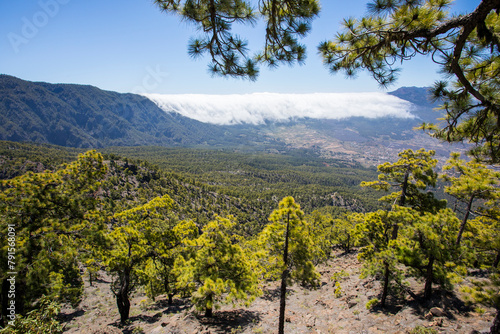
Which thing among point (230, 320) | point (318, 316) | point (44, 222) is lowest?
point (318, 316)

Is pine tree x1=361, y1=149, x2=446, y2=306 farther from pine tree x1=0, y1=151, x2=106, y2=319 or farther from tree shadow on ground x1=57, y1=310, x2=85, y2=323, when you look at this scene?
tree shadow on ground x1=57, y1=310, x2=85, y2=323

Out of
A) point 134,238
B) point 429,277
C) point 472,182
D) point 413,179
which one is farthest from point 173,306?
point 472,182

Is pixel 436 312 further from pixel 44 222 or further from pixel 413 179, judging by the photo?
pixel 44 222

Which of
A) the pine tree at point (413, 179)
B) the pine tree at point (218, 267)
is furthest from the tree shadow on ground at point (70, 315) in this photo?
the pine tree at point (413, 179)

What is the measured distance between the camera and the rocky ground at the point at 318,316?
853 centimetres

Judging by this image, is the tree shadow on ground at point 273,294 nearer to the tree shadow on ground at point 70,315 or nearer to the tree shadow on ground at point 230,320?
the tree shadow on ground at point 230,320

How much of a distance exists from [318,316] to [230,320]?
18.8ft

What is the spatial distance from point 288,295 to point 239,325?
904 centimetres

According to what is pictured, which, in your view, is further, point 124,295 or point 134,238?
point 124,295

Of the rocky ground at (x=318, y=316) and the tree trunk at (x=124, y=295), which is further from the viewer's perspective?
the tree trunk at (x=124, y=295)

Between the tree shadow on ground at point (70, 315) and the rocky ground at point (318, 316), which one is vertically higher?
the rocky ground at point (318, 316)

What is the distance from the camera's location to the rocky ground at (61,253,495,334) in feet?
28.0

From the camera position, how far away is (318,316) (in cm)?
1341

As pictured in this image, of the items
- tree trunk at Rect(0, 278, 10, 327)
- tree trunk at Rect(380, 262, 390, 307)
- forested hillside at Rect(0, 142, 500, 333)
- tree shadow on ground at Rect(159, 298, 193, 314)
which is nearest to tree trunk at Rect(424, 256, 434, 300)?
forested hillside at Rect(0, 142, 500, 333)
